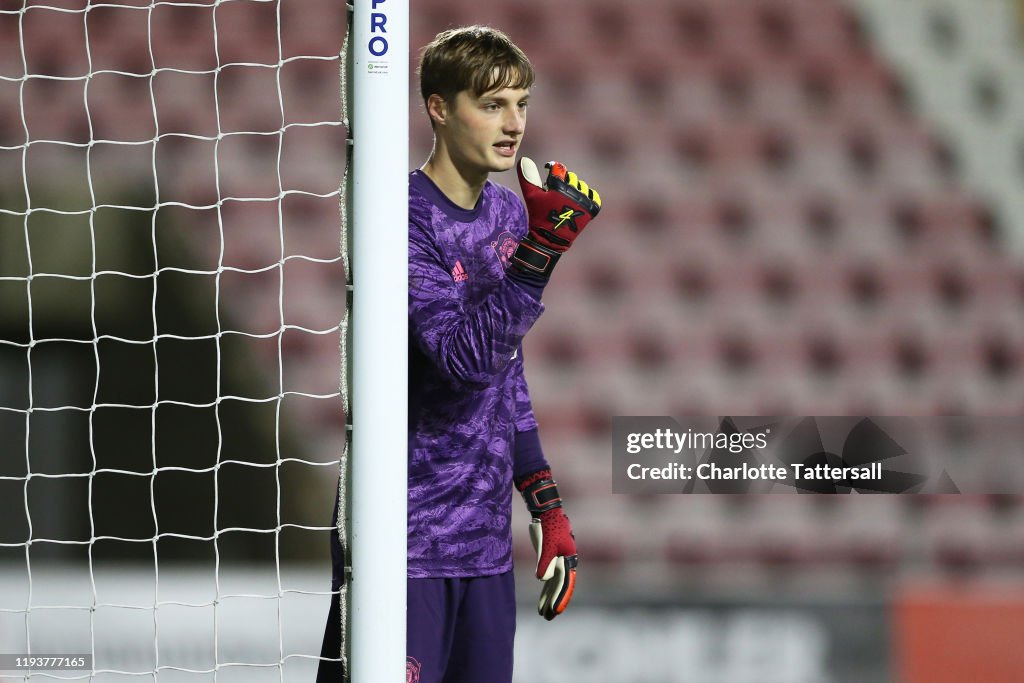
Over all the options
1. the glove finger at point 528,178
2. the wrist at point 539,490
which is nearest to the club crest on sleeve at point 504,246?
the glove finger at point 528,178

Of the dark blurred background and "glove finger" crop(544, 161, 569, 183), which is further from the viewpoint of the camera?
the dark blurred background

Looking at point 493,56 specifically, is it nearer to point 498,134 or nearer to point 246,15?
point 498,134

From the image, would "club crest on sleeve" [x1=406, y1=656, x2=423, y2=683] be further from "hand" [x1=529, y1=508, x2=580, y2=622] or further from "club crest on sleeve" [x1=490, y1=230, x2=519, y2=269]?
"club crest on sleeve" [x1=490, y1=230, x2=519, y2=269]

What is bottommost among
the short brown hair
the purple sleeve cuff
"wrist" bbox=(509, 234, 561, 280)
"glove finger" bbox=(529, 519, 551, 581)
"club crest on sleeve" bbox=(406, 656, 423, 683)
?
"club crest on sleeve" bbox=(406, 656, 423, 683)

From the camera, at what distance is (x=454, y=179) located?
993mm

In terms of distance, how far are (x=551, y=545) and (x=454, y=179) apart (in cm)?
37

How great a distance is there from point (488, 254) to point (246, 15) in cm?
172

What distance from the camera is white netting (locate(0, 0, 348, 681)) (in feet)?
7.33

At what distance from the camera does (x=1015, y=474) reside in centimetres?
245

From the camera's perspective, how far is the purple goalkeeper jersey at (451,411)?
37.8 inches

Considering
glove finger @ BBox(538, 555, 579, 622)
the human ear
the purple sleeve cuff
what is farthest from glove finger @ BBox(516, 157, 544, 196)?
glove finger @ BBox(538, 555, 579, 622)

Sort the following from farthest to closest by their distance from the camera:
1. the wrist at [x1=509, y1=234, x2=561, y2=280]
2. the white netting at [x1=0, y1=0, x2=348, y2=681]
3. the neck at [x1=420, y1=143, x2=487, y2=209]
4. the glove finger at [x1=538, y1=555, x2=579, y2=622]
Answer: the white netting at [x1=0, y1=0, x2=348, y2=681], the glove finger at [x1=538, y1=555, x2=579, y2=622], the neck at [x1=420, y1=143, x2=487, y2=209], the wrist at [x1=509, y1=234, x2=561, y2=280]

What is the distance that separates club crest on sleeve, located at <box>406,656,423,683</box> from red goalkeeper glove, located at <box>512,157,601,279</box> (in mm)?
355

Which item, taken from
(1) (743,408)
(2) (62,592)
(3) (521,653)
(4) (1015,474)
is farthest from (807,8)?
(2) (62,592)
